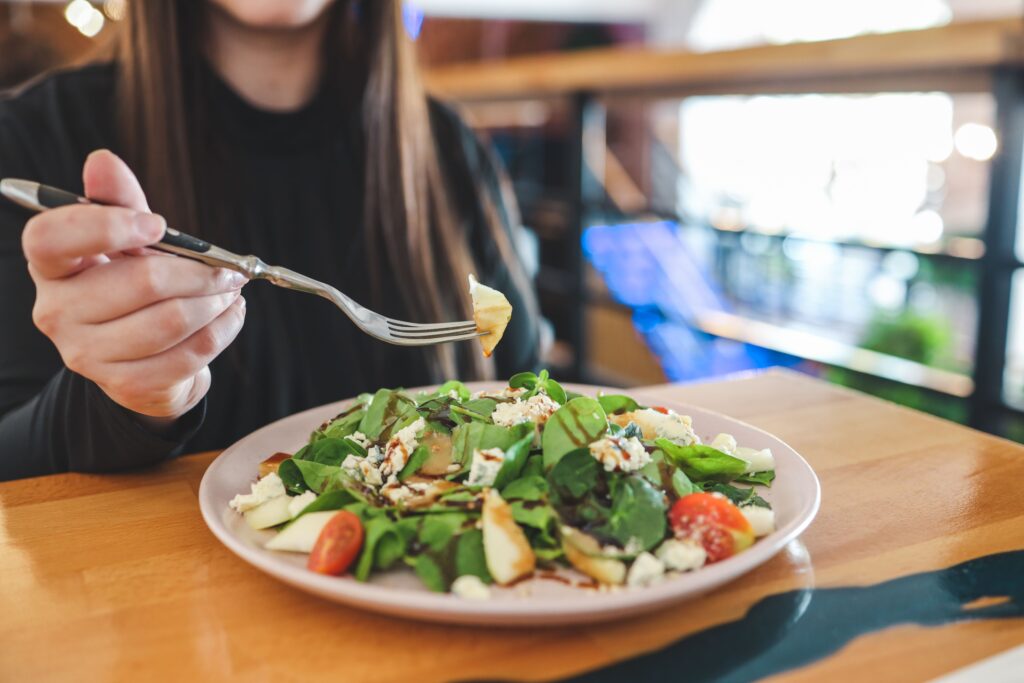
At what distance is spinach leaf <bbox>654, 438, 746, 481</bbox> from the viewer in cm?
90

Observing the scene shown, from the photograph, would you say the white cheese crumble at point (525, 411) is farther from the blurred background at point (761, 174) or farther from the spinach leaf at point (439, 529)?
the blurred background at point (761, 174)

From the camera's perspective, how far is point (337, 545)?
72 cm

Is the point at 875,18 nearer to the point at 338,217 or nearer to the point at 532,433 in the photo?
the point at 338,217

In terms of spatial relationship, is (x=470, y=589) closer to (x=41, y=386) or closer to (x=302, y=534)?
(x=302, y=534)

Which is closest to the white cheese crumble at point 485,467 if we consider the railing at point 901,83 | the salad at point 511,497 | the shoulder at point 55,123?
the salad at point 511,497

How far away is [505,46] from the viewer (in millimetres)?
7883

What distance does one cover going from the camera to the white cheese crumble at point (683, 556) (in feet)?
2.33

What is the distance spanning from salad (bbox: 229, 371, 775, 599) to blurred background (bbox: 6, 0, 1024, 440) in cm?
119

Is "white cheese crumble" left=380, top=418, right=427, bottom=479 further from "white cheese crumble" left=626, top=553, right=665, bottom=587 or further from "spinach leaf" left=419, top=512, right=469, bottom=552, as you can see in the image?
"white cheese crumble" left=626, top=553, right=665, bottom=587

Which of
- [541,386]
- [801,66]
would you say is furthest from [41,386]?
[801,66]

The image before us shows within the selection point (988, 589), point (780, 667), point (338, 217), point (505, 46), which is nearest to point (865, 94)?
point (338, 217)

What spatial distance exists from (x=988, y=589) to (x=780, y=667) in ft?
0.83

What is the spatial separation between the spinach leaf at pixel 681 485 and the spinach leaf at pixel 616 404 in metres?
0.24

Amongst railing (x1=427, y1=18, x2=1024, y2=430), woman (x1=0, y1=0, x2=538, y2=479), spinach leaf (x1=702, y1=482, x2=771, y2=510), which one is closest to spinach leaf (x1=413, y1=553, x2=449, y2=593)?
spinach leaf (x1=702, y1=482, x2=771, y2=510)
